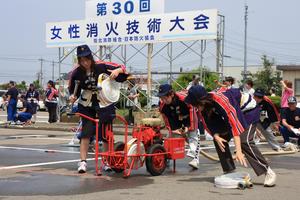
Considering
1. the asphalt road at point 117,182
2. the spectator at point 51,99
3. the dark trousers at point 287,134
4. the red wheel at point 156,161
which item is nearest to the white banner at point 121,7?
the spectator at point 51,99

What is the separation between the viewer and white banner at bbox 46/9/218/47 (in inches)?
721

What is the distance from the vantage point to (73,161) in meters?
10.9

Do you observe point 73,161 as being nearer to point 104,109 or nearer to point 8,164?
point 8,164

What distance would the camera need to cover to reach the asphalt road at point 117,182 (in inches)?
286

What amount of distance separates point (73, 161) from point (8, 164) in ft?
4.19

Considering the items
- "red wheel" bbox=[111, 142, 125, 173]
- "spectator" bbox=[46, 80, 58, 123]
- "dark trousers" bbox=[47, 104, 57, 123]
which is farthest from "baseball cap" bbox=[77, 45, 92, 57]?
"dark trousers" bbox=[47, 104, 57, 123]

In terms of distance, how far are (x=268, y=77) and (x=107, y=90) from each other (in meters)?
46.4

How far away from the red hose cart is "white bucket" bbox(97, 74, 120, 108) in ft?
1.18

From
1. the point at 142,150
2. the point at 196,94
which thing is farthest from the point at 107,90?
the point at 196,94

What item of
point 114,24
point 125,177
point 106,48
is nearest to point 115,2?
point 114,24

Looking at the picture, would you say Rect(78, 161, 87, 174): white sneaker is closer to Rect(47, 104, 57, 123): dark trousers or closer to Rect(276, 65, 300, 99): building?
Rect(47, 104, 57, 123): dark trousers

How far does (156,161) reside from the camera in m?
9.06

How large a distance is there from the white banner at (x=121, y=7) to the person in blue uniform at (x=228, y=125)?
12.0 meters

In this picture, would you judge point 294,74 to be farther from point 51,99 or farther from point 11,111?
point 11,111
